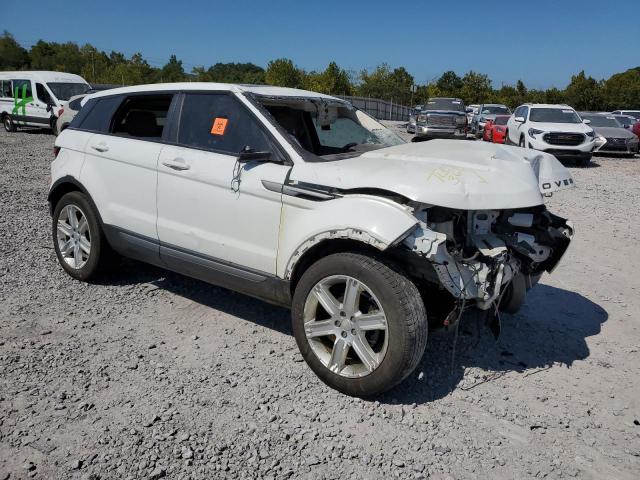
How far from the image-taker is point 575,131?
15352 mm

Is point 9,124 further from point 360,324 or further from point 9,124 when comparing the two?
point 360,324

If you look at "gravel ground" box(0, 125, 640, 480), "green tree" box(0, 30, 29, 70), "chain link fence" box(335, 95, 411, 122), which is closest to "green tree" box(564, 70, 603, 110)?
"chain link fence" box(335, 95, 411, 122)

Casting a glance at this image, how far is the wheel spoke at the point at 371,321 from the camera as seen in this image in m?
3.12

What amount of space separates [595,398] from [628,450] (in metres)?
0.53

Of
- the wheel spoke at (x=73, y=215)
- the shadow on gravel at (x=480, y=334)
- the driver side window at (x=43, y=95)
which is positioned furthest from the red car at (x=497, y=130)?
the wheel spoke at (x=73, y=215)

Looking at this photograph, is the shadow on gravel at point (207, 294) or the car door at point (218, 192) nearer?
the car door at point (218, 192)

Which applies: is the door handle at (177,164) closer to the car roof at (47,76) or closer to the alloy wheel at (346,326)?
the alloy wheel at (346,326)

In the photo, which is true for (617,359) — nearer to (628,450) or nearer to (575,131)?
(628,450)

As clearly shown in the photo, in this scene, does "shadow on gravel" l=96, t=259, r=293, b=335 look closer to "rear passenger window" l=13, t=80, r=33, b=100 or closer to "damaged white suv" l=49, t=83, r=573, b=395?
"damaged white suv" l=49, t=83, r=573, b=395

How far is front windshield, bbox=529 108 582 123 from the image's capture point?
16.3 m

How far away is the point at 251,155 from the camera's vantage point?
11.6 ft

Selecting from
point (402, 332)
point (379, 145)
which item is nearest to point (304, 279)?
point (402, 332)

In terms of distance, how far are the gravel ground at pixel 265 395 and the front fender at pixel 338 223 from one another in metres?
0.88

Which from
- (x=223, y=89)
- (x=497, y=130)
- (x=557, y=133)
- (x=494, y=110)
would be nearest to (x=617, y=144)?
(x=497, y=130)
